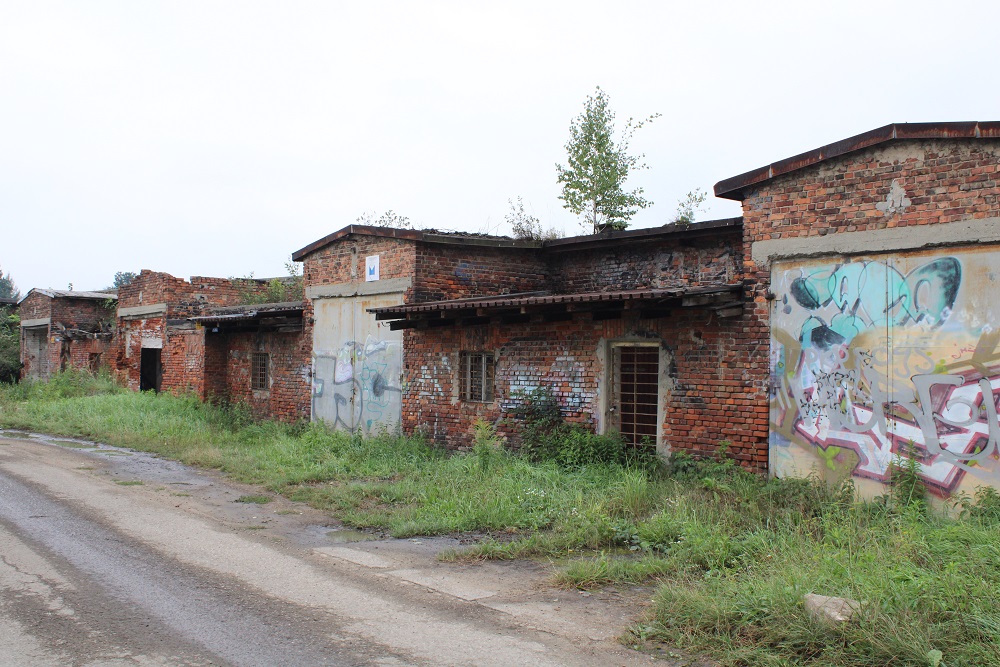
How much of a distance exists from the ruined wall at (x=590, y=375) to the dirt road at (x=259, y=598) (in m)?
3.57

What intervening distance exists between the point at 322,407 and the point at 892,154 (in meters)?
11.2

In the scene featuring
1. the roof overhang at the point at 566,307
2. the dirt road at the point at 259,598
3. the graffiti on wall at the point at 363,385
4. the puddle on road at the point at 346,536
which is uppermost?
the roof overhang at the point at 566,307

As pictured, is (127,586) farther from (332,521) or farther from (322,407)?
(322,407)

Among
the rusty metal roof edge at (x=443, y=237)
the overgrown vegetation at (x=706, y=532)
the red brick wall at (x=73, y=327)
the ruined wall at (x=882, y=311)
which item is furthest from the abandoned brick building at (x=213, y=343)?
the ruined wall at (x=882, y=311)

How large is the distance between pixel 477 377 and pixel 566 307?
2855 millimetres

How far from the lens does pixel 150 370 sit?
75.5 feet

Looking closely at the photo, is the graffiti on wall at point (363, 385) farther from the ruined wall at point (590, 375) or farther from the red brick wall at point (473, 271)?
the red brick wall at point (473, 271)

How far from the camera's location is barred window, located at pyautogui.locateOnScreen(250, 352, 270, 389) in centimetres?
1734

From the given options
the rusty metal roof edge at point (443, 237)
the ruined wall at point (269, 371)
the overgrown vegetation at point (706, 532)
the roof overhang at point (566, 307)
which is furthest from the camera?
the ruined wall at point (269, 371)

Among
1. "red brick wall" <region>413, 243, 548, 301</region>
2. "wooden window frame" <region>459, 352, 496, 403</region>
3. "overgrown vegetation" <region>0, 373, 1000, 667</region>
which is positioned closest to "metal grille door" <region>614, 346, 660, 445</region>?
"overgrown vegetation" <region>0, 373, 1000, 667</region>

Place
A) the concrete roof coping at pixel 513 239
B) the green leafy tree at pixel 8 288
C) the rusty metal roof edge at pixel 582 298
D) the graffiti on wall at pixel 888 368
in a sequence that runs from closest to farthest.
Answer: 1. the graffiti on wall at pixel 888 368
2. the rusty metal roof edge at pixel 582 298
3. the concrete roof coping at pixel 513 239
4. the green leafy tree at pixel 8 288

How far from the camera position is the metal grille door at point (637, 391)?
10.3 metres

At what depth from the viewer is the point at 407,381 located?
13.4m

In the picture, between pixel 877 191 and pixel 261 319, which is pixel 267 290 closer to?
pixel 261 319
